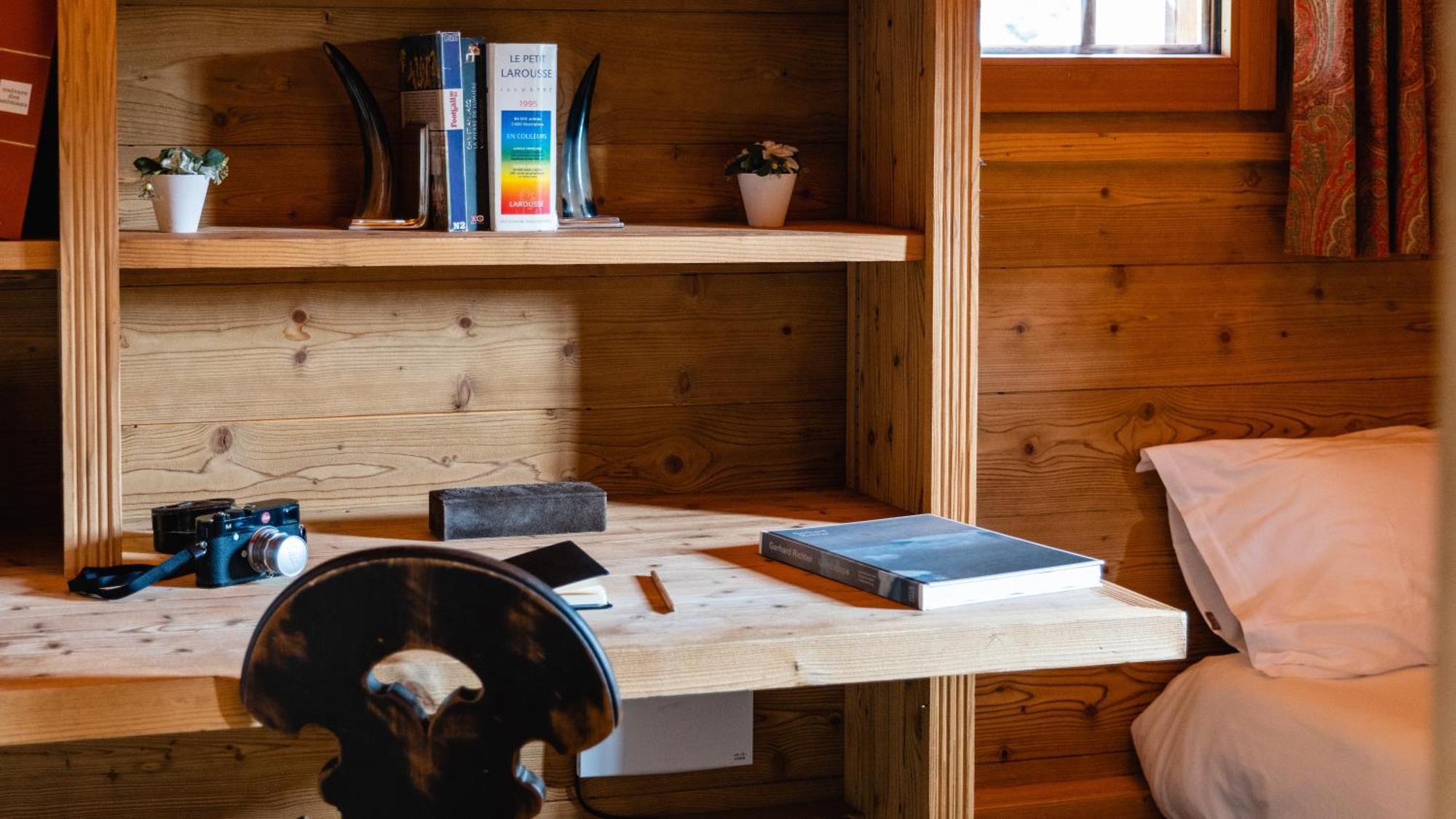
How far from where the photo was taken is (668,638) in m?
1.29

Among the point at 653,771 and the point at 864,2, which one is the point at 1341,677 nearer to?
the point at 653,771

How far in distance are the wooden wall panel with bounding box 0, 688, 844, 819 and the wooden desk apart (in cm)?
36

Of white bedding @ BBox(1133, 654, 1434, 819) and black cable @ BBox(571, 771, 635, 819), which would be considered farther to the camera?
black cable @ BBox(571, 771, 635, 819)

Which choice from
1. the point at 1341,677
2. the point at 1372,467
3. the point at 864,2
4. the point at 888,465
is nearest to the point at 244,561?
the point at 888,465

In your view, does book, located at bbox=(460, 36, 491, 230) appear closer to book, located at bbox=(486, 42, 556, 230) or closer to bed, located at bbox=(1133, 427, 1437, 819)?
book, located at bbox=(486, 42, 556, 230)

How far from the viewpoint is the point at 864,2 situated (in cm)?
192

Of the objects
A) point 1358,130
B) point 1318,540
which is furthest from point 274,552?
point 1358,130

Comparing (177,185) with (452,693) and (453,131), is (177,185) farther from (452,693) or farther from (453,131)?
(452,693)

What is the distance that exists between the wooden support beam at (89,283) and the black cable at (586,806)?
0.73 meters

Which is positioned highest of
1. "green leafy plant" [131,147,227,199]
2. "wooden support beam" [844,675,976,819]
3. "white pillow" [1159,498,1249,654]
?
"green leafy plant" [131,147,227,199]

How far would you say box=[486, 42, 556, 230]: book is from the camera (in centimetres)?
167

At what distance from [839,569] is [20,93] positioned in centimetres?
102

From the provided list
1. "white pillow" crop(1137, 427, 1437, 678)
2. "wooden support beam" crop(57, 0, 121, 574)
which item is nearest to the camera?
"wooden support beam" crop(57, 0, 121, 574)

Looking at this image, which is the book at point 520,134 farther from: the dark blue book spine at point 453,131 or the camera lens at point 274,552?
the camera lens at point 274,552
